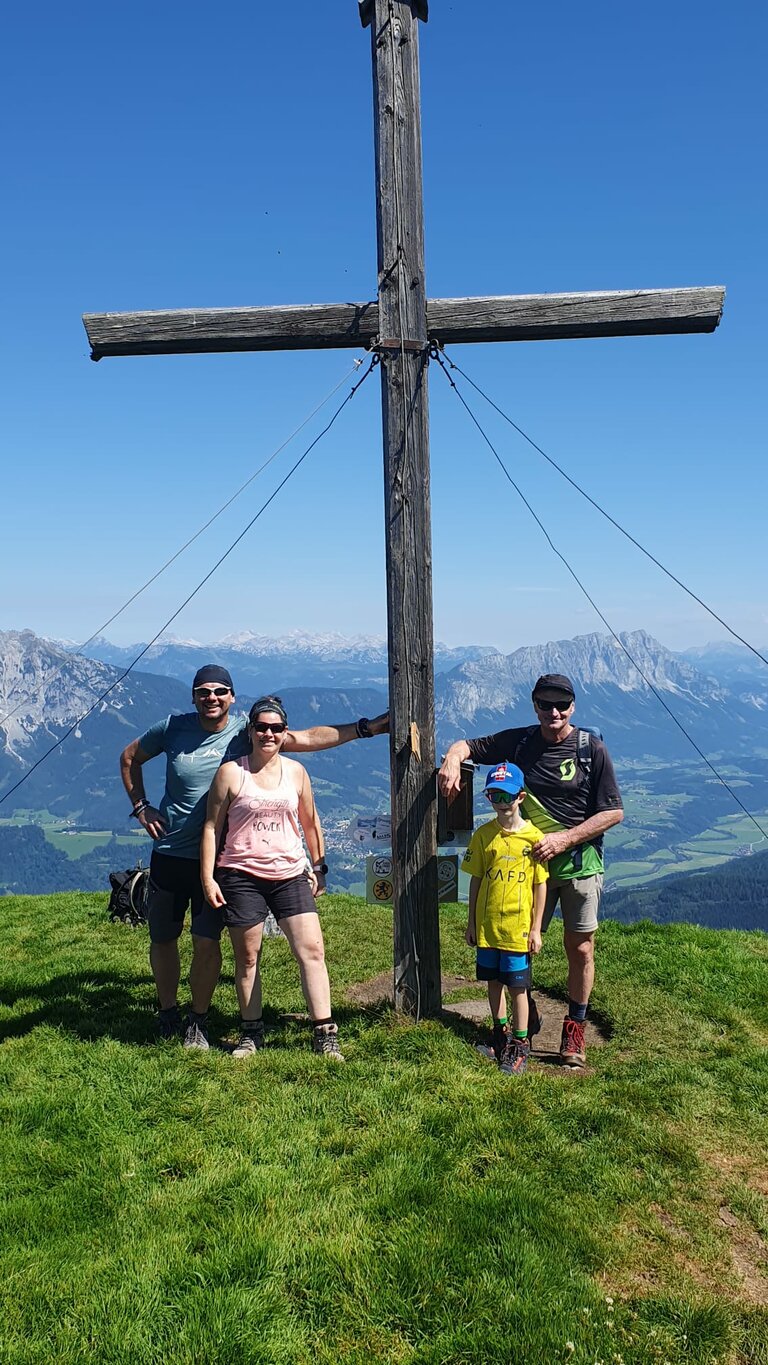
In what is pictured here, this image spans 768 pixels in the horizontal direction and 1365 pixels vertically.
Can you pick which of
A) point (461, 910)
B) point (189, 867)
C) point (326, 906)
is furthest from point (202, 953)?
point (461, 910)

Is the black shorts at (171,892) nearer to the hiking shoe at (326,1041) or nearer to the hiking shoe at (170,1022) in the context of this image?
the hiking shoe at (170,1022)

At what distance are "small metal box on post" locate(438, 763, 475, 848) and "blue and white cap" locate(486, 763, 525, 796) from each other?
0.67 m

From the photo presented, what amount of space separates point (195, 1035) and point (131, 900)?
546 cm

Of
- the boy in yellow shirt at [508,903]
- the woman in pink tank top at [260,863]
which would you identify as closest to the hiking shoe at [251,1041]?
the woman in pink tank top at [260,863]

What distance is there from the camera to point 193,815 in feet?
21.7

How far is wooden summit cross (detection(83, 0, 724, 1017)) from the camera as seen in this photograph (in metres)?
6.62

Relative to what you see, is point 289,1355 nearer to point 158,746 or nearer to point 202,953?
point 202,953

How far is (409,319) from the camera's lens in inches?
266

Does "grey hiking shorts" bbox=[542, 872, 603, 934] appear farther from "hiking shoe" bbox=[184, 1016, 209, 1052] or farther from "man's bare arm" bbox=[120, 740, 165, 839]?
"man's bare arm" bbox=[120, 740, 165, 839]

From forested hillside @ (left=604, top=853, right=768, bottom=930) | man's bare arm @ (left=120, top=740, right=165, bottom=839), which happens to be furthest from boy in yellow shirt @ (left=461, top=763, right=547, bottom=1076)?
forested hillside @ (left=604, top=853, right=768, bottom=930)

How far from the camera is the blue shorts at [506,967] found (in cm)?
614

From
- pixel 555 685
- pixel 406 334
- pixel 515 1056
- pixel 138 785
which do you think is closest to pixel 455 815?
pixel 555 685

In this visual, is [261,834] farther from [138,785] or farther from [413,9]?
[413,9]

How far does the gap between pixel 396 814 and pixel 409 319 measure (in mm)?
3881
